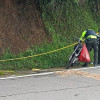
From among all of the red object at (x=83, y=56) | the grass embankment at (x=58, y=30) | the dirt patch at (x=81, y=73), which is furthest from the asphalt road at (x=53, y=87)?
the grass embankment at (x=58, y=30)

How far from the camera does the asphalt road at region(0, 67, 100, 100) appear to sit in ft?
25.6

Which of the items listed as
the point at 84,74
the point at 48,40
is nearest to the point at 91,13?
the point at 48,40

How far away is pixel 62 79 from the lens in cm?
1016

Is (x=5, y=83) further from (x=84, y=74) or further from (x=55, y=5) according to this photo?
(x=55, y=5)

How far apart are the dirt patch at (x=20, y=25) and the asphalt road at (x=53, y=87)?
3381 millimetres

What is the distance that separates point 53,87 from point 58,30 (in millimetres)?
7804

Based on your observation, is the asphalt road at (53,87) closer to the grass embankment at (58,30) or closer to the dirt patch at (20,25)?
the grass embankment at (58,30)

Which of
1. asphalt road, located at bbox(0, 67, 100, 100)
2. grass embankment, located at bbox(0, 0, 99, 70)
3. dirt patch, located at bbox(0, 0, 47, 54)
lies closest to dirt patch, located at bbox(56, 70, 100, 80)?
asphalt road, located at bbox(0, 67, 100, 100)

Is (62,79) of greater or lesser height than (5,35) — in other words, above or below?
below

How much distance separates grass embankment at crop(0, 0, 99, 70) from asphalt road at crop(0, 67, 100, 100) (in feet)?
7.72

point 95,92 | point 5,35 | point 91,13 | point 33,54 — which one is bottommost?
point 95,92

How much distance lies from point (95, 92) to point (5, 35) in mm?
6693

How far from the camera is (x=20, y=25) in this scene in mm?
14766

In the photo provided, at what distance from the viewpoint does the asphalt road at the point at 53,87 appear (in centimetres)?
779
